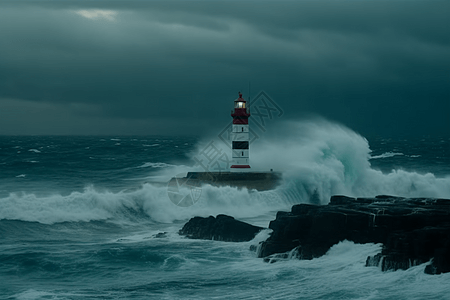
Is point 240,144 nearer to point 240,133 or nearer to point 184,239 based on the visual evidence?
point 240,133

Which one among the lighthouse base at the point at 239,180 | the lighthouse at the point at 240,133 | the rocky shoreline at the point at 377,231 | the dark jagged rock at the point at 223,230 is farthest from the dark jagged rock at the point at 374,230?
the lighthouse at the point at 240,133

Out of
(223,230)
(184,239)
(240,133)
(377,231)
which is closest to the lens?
(377,231)

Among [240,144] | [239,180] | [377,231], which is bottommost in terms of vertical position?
[377,231]

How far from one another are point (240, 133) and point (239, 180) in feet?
7.75

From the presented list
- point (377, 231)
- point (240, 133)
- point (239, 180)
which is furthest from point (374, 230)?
point (240, 133)

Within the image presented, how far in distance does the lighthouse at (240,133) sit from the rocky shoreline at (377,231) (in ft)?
35.7

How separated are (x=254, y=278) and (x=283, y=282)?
0.68 m

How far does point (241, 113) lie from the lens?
80.6 ft

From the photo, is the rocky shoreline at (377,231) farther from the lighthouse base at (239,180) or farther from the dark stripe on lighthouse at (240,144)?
the dark stripe on lighthouse at (240,144)

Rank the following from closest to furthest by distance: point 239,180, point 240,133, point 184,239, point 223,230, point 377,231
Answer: point 377,231 → point 223,230 → point 184,239 → point 239,180 → point 240,133

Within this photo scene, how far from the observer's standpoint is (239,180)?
23.3 meters

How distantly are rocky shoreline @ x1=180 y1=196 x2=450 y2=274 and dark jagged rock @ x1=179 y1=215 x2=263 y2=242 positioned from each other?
3.98 ft

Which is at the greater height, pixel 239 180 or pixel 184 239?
pixel 239 180

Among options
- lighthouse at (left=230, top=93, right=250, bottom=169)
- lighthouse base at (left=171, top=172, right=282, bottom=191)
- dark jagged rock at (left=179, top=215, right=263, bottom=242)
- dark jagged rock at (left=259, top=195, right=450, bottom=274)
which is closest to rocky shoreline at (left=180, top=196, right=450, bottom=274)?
dark jagged rock at (left=259, top=195, right=450, bottom=274)
